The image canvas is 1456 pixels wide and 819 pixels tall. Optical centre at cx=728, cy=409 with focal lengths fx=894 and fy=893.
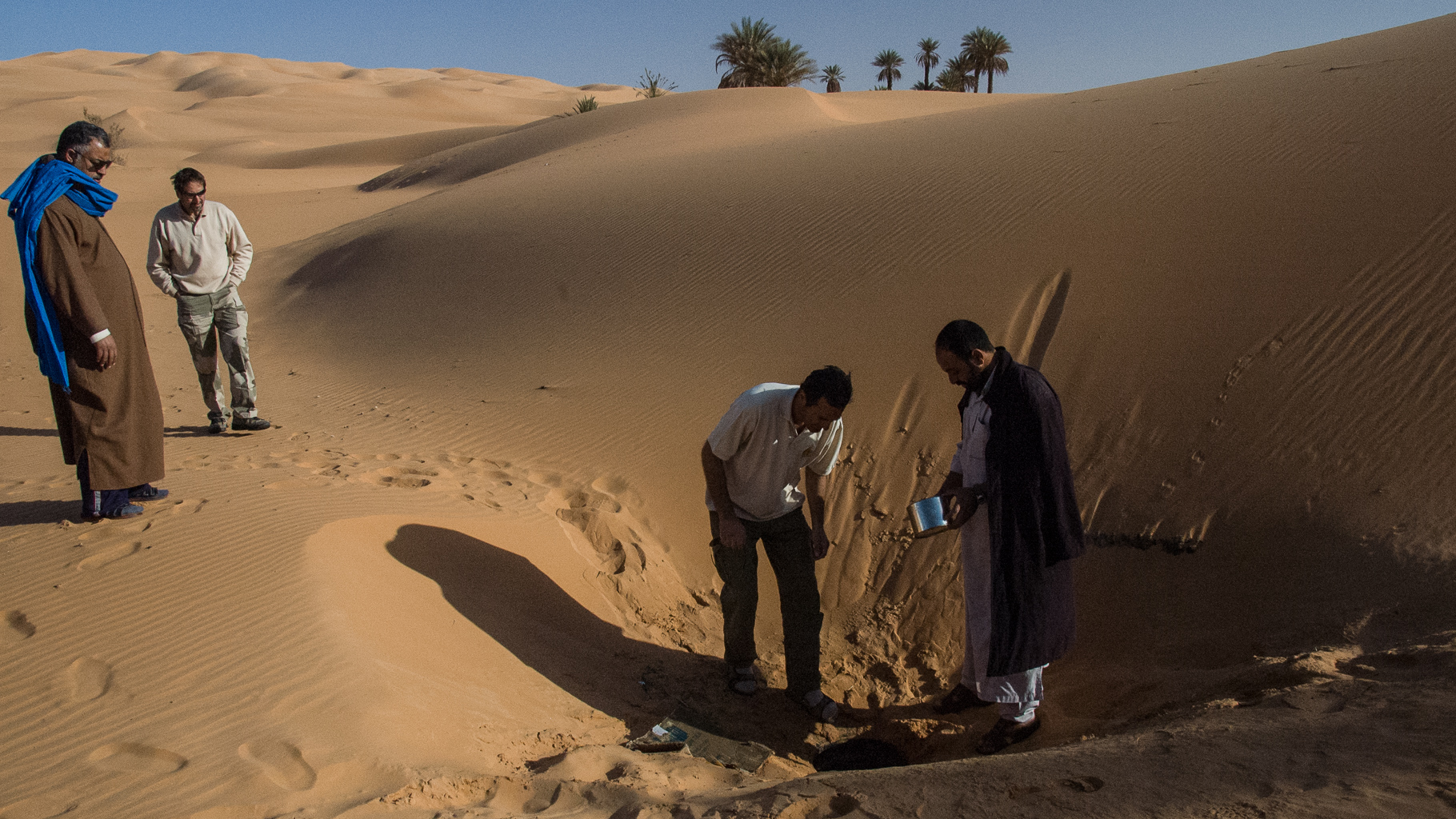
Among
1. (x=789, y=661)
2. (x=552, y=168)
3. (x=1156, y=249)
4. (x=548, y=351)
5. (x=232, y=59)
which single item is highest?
(x=232, y=59)

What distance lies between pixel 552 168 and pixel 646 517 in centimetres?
1249

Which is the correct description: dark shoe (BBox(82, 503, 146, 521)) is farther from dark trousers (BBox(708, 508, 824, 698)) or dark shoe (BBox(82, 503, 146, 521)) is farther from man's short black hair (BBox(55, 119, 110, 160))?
dark trousers (BBox(708, 508, 824, 698))

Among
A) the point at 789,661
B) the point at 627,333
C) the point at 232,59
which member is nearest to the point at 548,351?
the point at 627,333

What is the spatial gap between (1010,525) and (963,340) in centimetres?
71

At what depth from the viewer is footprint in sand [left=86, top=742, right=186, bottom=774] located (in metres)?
2.95

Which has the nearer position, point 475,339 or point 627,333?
point 627,333

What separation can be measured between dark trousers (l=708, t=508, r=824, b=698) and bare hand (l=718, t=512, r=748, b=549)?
0.11 m

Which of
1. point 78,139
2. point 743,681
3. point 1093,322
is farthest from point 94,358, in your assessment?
point 1093,322

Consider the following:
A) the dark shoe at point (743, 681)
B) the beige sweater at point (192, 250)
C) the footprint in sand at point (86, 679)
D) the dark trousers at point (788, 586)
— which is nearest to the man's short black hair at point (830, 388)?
the dark trousers at point (788, 586)

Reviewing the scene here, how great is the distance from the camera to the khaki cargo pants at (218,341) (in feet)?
20.6

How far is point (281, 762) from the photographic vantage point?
295 cm

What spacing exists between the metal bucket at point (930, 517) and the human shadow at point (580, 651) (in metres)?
1.20

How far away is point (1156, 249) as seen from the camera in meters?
6.69

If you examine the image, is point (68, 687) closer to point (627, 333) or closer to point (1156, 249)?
point (627, 333)
